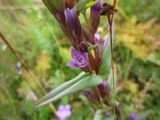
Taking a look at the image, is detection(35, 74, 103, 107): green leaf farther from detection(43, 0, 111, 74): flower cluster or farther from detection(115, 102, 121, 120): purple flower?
detection(115, 102, 121, 120): purple flower

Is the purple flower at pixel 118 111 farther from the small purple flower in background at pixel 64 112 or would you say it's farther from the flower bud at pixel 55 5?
the flower bud at pixel 55 5

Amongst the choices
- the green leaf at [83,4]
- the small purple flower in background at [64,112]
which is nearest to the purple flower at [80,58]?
the green leaf at [83,4]

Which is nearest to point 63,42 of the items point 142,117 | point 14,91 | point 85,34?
point 14,91

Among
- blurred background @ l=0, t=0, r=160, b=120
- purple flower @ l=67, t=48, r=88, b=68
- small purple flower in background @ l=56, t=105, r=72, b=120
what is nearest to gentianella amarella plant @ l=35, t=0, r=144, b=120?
purple flower @ l=67, t=48, r=88, b=68

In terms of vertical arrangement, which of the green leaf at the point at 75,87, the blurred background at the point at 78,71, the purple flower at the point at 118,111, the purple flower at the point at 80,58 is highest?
the purple flower at the point at 80,58

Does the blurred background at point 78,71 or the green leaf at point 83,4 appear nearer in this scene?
the green leaf at point 83,4

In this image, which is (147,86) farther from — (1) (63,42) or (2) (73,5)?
(2) (73,5)
